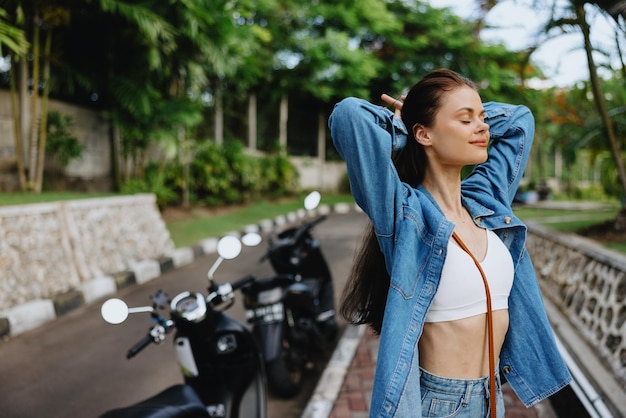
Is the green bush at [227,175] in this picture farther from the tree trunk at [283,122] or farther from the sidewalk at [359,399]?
the sidewalk at [359,399]

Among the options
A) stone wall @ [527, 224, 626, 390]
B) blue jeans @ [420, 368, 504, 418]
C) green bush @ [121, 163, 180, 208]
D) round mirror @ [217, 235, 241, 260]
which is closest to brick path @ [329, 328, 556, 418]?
stone wall @ [527, 224, 626, 390]

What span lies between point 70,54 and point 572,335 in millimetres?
8484

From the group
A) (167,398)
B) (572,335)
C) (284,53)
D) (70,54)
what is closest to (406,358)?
(167,398)

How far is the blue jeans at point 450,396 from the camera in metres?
1.39

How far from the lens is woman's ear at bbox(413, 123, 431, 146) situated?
4.75 ft

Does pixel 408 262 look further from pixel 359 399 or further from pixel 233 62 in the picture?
pixel 233 62

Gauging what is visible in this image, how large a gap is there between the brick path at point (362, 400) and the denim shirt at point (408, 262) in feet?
5.04

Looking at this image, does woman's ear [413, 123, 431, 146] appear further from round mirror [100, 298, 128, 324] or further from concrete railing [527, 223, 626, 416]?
concrete railing [527, 223, 626, 416]

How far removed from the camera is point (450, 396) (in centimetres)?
139

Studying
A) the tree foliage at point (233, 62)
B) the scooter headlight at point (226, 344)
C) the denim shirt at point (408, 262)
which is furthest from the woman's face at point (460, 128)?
the tree foliage at point (233, 62)

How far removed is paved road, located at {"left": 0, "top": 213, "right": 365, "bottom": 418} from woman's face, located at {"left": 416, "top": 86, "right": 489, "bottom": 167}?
7.40ft

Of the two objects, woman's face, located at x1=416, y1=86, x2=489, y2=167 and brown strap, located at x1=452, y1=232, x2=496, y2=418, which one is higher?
woman's face, located at x1=416, y1=86, x2=489, y2=167

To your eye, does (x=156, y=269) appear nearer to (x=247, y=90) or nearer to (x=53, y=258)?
(x=53, y=258)

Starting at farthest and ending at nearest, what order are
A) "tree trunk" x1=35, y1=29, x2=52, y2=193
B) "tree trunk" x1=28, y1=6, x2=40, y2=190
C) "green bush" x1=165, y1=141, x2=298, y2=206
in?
"green bush" x1=165, y1=141, x2=298, y2=206, "tree trunk" x1=35, y1=29, x2=52, y2=193, "tree trunk" x1=28, y1=6, x2=40, y2=190
